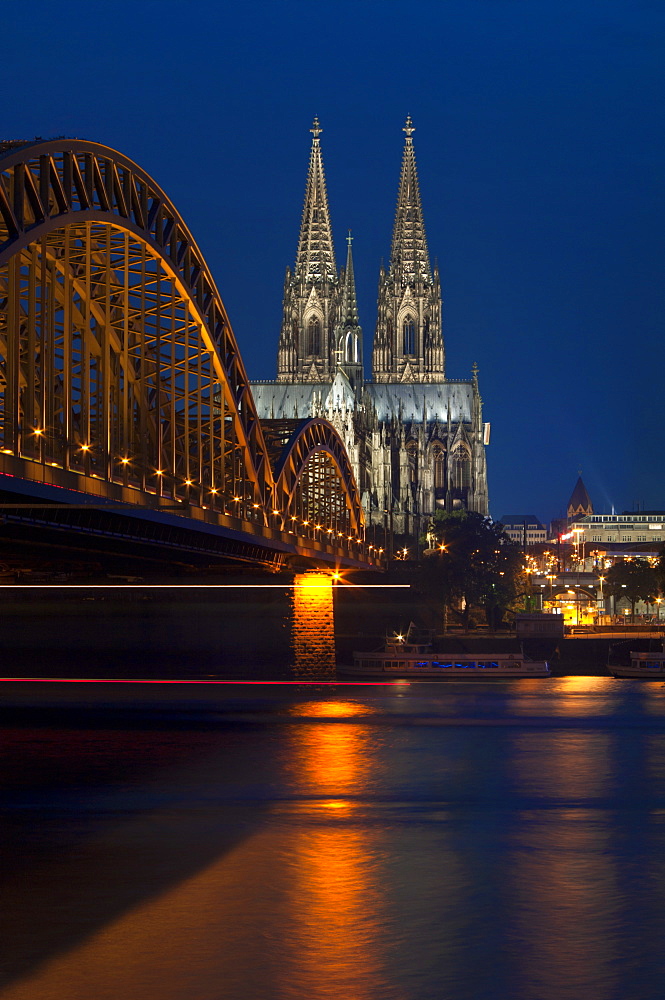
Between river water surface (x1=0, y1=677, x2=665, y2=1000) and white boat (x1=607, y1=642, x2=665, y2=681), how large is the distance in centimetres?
3563

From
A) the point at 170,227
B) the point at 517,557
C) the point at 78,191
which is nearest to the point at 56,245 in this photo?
the point at 78,191

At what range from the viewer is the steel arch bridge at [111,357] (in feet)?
146

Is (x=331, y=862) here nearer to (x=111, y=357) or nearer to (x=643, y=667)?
(x=111, y=357)

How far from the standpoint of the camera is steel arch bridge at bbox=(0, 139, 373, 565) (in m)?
44.4

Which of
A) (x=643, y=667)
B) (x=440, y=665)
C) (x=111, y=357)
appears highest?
(x=111, y=357)

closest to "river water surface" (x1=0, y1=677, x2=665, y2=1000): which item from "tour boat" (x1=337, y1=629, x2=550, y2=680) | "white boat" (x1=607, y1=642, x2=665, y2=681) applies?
"tour boat" (x1=337, y1=629, x2=550, y2=680)

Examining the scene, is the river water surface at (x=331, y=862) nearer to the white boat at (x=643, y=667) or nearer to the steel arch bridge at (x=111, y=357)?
the steel arch bridge at (x=111, y=357)

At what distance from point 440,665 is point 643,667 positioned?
43.8 ft

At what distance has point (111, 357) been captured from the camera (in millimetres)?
63906

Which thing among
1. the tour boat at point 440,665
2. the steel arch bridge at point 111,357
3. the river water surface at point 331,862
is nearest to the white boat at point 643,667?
the tour boat at point 440,665

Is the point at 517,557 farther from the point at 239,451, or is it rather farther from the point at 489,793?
the point at 489,793

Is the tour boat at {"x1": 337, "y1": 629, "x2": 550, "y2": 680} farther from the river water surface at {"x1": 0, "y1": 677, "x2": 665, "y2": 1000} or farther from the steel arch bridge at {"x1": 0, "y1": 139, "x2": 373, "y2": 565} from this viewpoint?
the river water surface at {"x1": 0, "y1": 677, "x2": 665, "y2": 1000}

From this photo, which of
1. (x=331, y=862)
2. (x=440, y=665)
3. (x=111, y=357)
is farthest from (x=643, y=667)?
(x=331, y=862)

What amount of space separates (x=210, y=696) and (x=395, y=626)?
43720mm
